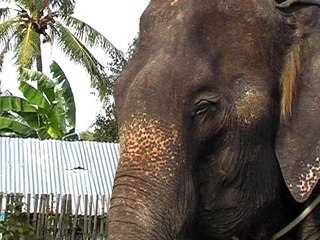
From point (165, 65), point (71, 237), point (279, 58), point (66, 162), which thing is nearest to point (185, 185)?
point (165, 65)

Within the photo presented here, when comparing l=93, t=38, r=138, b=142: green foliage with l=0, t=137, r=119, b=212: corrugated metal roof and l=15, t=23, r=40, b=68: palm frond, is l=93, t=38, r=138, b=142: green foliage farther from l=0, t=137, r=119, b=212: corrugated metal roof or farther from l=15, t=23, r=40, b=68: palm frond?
l=0, t=137, r=119, b=212: corrugated metal roof

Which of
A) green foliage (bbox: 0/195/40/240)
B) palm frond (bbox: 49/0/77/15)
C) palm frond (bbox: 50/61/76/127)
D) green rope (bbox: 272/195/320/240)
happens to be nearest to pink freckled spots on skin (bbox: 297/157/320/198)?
green rope (bbox: 272/195/320/240)

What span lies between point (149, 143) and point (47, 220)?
21.8 feet

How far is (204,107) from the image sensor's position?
7.79 ft

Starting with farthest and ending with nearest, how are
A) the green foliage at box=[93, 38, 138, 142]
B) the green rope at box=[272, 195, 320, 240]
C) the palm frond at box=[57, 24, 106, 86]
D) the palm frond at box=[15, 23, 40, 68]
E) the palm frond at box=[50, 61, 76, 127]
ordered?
the green foliage at box=[93, 38, 138, 142], the palm frond at box=[57, 24, 106, 86], the palm frond at box=[15, 23, 40, 68], the palm frond at box=[50, 61, 76, 127], the green rope at box=[272, 195, 320, 240]

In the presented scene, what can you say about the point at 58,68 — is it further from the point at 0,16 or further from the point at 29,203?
the point at 29,203

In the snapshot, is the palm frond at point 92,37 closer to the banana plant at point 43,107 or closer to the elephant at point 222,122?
the banana plant at point 43,107

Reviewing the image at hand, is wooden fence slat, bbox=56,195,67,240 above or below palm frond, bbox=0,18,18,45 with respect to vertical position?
below

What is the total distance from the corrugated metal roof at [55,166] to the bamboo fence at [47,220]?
18.5 ft

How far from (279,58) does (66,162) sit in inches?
545

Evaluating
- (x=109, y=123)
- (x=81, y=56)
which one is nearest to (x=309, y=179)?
(x=81, y=56)

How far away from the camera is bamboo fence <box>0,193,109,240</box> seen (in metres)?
8.17

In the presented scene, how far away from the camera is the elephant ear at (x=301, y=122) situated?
2381mm

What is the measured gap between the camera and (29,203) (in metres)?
8.77
